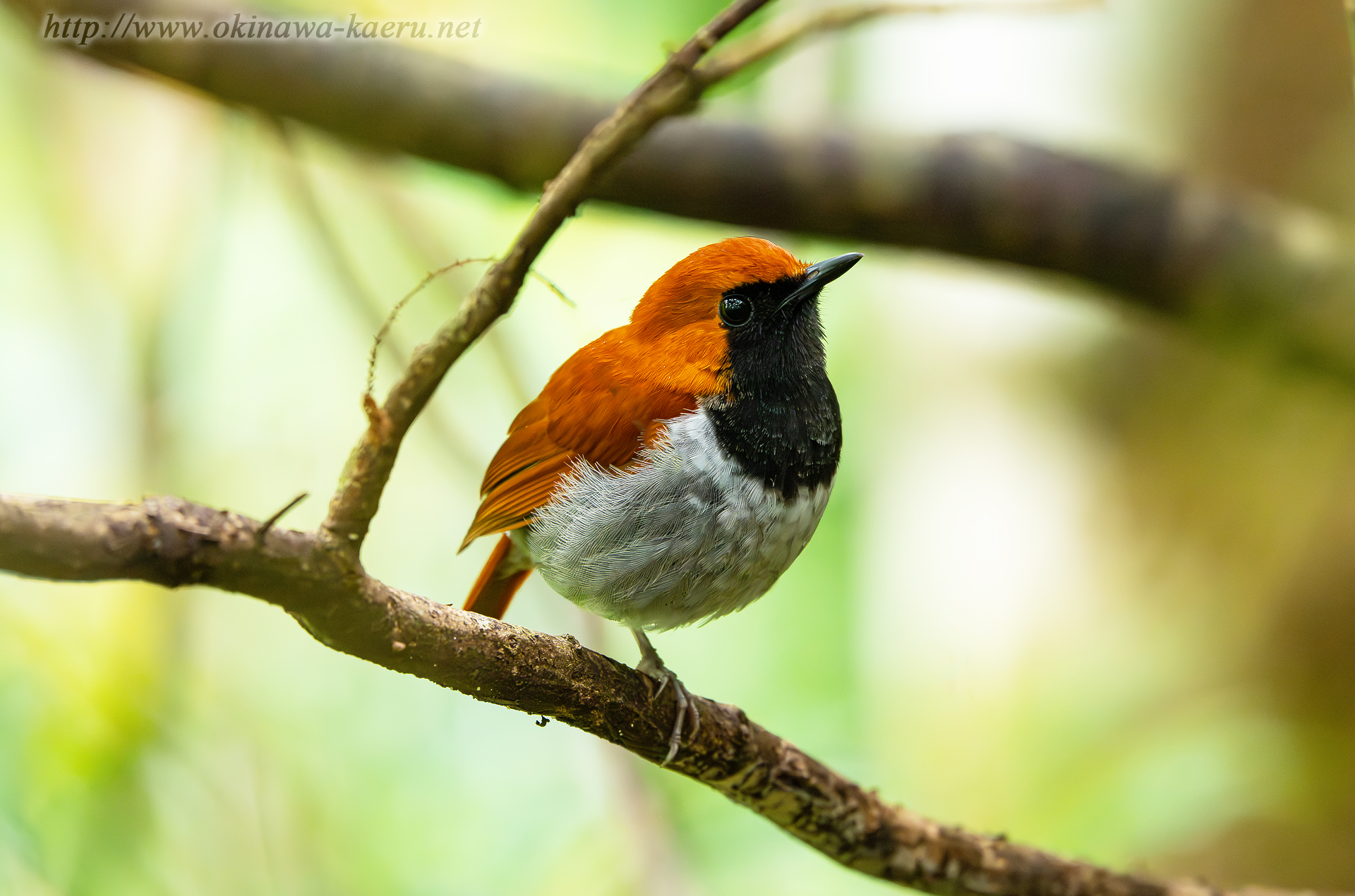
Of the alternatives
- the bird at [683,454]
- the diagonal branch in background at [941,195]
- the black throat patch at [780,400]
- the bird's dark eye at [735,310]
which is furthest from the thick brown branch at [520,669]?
the diagonal branch in background at [941,195]

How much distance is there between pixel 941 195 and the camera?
401 cm

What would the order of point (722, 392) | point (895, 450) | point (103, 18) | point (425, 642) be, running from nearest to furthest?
1. point (425, 642)
2. point (722, 392)
3. point (103, 18)
4. point (895, 450)

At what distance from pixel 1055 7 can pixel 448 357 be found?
232 centimetres

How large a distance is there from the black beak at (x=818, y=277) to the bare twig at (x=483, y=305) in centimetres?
95

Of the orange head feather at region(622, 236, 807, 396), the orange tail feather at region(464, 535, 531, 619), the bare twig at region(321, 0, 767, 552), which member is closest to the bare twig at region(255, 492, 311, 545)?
the bare twig at region(321, 0, 767, 552)

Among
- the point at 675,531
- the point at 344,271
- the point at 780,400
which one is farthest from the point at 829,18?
the point at 344,271

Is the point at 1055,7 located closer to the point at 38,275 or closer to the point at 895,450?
the point at 895,450

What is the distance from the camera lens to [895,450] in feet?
19.9

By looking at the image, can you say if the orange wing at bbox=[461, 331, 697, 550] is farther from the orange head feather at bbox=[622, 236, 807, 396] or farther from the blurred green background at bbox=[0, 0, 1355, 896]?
the blurred green background at bbox=[0, 0, 1355, 896]

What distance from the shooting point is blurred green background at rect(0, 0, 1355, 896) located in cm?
370

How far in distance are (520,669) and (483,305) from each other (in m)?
0.74

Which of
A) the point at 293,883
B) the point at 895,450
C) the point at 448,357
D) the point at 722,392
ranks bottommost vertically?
the point at 293,883

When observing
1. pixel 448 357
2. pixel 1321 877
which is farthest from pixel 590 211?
pixel 1321 877

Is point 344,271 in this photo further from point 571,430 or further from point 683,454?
point 683,454
